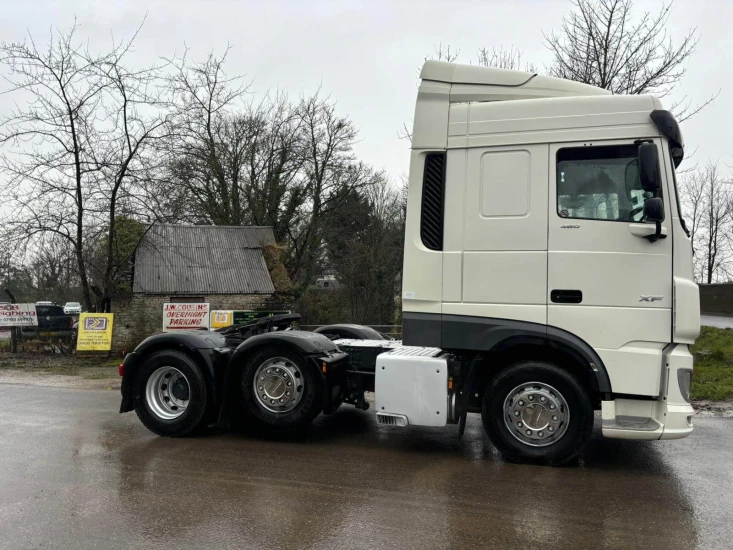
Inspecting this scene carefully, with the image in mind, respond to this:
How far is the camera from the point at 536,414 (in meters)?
5.86

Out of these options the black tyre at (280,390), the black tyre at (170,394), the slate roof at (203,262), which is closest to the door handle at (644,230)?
the black tyre at (280,390)

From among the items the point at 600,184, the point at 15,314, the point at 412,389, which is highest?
the point at 600,184

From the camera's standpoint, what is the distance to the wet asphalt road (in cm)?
422

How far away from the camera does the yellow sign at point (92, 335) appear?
16.7 meters

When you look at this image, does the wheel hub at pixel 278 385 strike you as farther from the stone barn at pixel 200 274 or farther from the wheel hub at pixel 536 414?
the stone barn at pixel 200 274

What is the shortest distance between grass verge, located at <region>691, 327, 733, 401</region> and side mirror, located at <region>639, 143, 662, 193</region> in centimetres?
587

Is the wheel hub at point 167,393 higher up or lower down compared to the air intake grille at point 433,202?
lower down

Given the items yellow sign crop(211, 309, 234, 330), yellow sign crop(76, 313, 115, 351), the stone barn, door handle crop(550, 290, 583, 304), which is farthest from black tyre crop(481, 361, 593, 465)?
the stone barn

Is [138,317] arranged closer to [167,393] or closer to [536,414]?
[167,393]

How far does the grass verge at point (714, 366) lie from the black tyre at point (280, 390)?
663 centimetres

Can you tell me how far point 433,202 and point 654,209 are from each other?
2038mm

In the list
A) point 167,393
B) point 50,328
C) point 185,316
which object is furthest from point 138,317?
point 167,393

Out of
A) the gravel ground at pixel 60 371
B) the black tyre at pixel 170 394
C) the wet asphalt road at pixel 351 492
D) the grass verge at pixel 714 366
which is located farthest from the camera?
the gravel ground at pixel 60 371

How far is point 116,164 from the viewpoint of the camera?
59.8 feet
